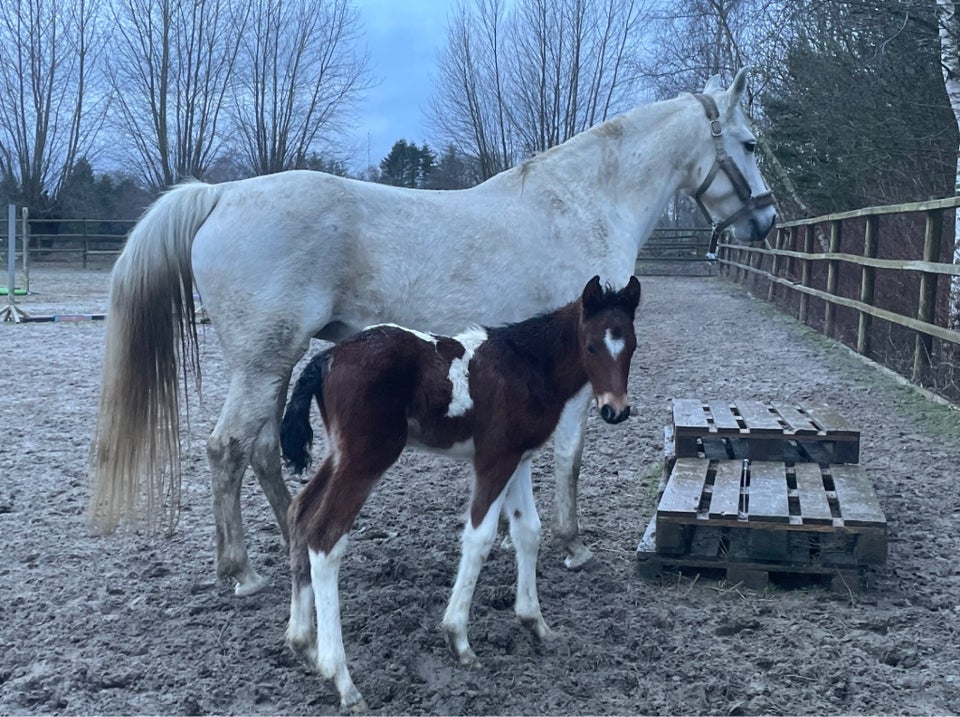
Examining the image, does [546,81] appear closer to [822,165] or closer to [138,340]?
[822,165]

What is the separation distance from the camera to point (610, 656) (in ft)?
9.27

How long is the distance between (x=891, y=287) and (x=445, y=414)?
786 centimetres

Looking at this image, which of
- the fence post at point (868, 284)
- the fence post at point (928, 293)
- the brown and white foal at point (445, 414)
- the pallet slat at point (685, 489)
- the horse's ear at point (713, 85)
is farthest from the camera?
the fence post at point (868, 284)

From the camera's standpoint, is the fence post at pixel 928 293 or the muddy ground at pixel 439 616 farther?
the fence post at pixel 928 293

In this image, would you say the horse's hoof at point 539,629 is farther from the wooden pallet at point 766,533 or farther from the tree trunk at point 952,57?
the tree trunk at point 952,57

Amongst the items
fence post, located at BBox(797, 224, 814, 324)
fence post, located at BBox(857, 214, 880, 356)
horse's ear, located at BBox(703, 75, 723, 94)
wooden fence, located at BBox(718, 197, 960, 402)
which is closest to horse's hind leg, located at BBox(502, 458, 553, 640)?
horse's ear, located at BBox(703, 75, 723, 94)

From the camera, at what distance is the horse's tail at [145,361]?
3.56 m

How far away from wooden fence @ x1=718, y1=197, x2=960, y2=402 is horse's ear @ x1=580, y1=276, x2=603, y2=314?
4.87m

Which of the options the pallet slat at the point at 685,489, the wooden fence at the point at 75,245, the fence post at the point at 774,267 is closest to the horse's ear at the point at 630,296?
the pallet slat at the point at 685,489

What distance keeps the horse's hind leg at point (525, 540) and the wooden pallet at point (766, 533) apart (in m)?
0.67

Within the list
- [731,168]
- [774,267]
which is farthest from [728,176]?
[774,267]

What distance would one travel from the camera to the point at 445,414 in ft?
9.21

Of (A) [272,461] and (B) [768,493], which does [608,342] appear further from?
(A) [272,461]

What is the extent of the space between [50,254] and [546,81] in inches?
722
